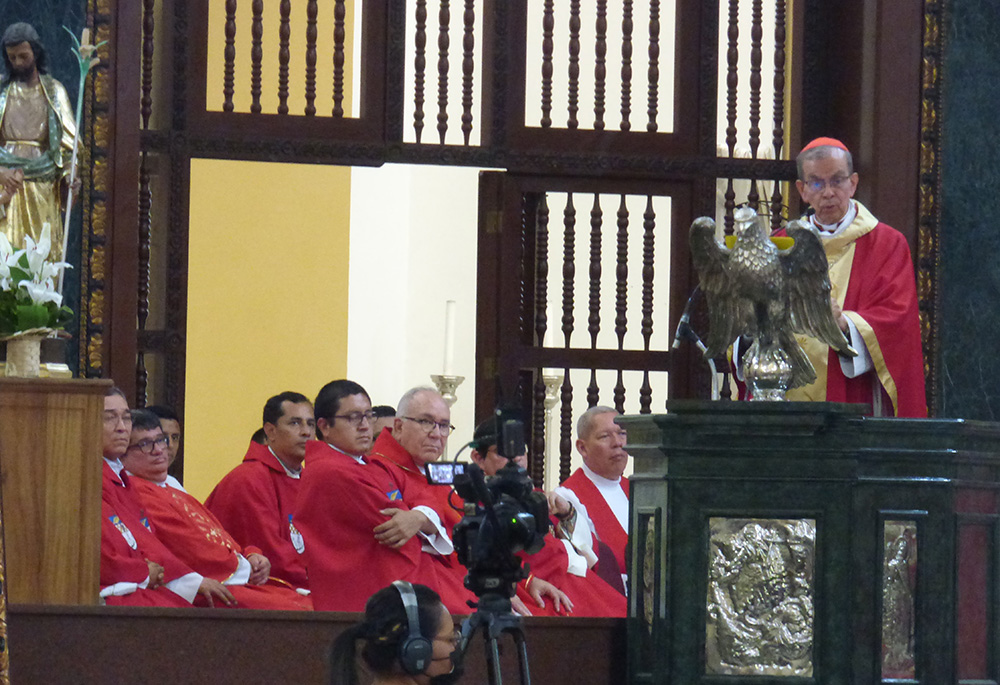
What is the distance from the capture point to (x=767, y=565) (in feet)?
15.9

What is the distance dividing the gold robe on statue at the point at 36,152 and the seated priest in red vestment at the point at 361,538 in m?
1.48

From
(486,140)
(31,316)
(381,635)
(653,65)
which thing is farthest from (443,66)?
Result: (381,635)

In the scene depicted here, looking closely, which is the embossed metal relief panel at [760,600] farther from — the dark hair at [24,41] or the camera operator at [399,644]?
the dark hair at [24,41]

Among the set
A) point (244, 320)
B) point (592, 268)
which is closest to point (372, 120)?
point (592, 268)

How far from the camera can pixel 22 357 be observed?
5801mm

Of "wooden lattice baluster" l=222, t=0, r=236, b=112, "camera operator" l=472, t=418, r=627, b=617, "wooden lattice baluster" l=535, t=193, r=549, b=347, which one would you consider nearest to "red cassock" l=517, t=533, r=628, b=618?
"camera operator" l=472, t=418, r=627, b=617

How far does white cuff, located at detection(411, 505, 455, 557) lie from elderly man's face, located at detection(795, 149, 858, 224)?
1719mm

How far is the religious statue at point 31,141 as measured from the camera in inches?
262

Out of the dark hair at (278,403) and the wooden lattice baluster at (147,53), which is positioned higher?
the wooden lattice baluster at (147,53)

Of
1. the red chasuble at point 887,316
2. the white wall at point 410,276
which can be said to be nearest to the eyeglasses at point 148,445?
the red chasuble at point 887,316

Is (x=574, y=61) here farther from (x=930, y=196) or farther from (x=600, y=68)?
(x=930, y=196)

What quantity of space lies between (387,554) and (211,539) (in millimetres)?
730

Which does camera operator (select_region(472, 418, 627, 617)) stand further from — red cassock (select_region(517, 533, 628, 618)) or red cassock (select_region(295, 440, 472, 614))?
red cassock (select_region(295, 440, 472, 614))

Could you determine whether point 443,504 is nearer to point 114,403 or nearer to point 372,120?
point 114,403
